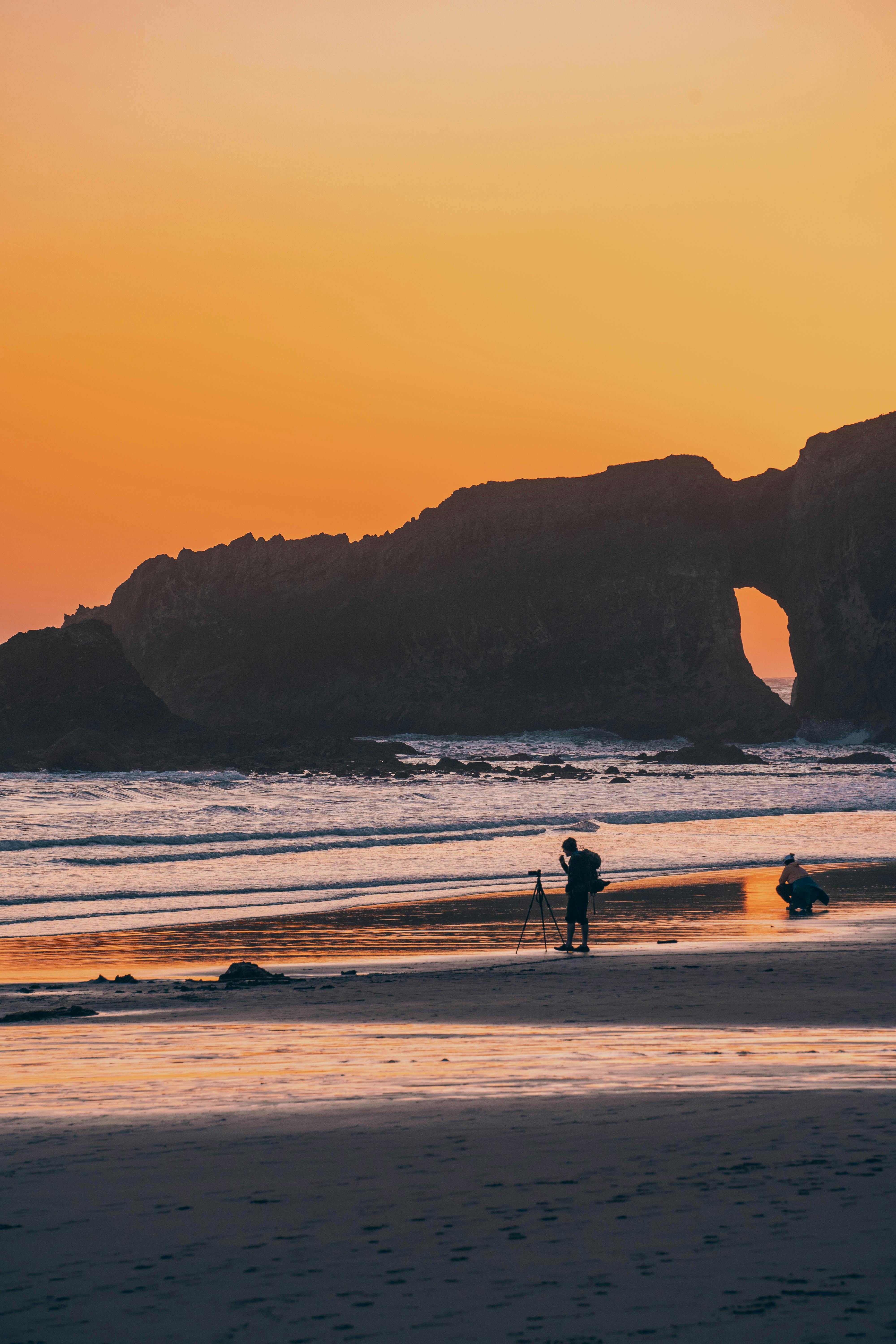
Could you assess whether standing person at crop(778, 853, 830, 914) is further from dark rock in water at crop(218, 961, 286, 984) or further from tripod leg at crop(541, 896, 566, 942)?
dark rock in water at crop(218, 961, 286, 984)

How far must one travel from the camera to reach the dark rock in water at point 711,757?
71.4m

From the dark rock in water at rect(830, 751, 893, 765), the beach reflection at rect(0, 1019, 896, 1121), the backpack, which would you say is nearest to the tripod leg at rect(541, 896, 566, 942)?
the backpack

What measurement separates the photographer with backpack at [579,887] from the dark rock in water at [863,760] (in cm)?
5826

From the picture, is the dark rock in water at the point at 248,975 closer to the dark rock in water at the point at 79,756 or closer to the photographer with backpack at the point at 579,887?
the photographer with backpack at the point at 579,887

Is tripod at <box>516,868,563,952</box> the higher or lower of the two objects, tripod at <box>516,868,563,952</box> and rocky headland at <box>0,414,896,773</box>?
the lower

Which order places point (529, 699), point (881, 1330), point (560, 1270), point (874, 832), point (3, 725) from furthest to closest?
1. point (529, 699)
2. point (3, 725)
3. point (874, 832)
4. point (560, 1270)
5. point (881, 1330)

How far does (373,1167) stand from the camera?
16.5ft

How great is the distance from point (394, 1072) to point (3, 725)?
64.5 meters

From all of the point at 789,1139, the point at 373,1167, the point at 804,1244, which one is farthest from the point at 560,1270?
the point at 789,1139

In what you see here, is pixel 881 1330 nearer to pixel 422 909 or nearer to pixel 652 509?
pixel 422 909

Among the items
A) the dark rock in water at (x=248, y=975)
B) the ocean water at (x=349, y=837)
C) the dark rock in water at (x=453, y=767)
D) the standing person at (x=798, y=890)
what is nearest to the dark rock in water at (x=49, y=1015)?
the dark rock in water at (x=248, y=975)

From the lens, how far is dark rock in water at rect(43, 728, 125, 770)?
178ft

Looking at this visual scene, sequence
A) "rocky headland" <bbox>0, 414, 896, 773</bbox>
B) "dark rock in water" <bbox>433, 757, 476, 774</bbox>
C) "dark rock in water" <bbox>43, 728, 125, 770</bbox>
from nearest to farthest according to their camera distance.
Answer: "dark rock in water" <bbox>43, 728, 125, 770</bbox>, "dark rock in water" <bbox>433, 757, 476, 774</bbox>, "rocky headland" <bbox>0, 414, 896, 773</bbox>

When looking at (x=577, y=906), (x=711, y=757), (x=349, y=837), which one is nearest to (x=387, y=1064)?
(x=577, y=906)
